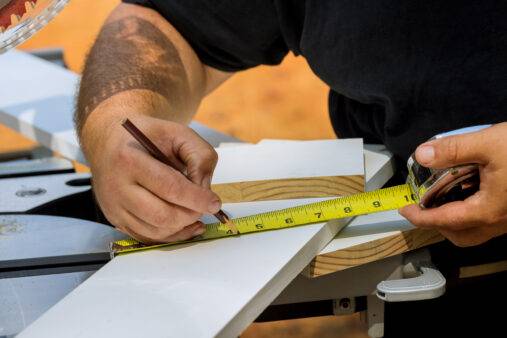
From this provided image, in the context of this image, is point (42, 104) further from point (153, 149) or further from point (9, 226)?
point (153, 149)

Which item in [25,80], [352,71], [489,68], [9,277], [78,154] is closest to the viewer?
[9,277]

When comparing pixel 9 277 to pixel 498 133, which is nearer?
pixel 498 133

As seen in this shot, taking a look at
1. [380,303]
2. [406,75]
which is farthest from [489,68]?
[380,303]

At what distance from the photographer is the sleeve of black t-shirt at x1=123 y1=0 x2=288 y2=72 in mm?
1482

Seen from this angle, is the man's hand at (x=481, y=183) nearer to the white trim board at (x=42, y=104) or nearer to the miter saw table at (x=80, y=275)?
the miter saw table at (x=80, y=275)

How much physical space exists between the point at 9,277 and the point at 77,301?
199mm

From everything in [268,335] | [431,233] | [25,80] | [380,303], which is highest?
[25,80]

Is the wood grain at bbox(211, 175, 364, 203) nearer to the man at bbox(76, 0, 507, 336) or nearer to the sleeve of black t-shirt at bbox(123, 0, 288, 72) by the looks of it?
the man at bbox(76, 0, 507, 336)

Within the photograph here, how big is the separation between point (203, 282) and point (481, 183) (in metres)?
0.37

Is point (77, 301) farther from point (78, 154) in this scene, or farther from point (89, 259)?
point (78, 154)

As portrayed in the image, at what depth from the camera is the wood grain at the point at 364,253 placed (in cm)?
105

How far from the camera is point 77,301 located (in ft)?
2.98

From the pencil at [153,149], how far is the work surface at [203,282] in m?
0.03

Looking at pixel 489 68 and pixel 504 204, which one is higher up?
pixel 489 68
